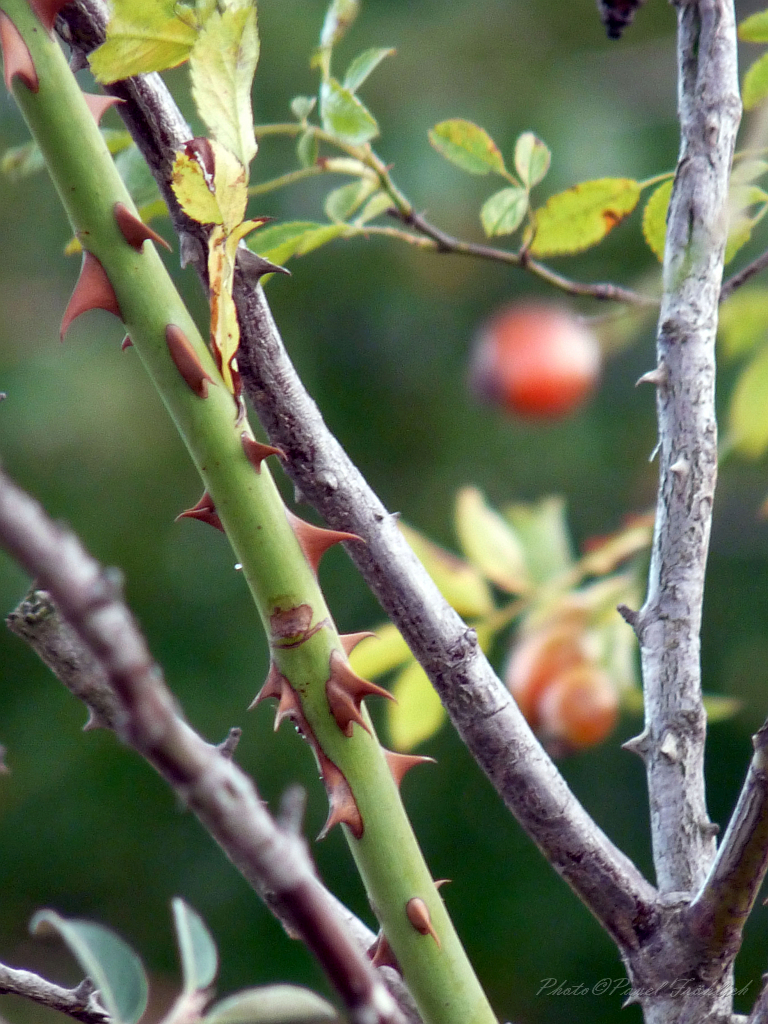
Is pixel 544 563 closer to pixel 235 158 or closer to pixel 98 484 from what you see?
pixel 235 158

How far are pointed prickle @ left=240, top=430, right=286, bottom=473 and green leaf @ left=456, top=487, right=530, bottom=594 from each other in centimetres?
47

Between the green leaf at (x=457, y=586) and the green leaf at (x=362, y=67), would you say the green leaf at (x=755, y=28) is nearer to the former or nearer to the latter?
the green leaf at (x=362, y=67)

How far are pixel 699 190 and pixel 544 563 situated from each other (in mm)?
447

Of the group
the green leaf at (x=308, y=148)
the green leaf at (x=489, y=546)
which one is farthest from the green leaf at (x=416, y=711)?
the green leaf at (x=308, y=148)

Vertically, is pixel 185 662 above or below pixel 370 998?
below

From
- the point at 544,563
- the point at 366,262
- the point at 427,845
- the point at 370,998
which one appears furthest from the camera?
the point at 366,262

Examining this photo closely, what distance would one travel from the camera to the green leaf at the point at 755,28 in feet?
1.19

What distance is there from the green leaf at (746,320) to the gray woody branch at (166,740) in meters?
0.54

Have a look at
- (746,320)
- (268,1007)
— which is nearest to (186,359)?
(268,1007)

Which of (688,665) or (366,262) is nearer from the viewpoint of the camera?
(688,665)

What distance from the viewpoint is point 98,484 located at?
1.54m

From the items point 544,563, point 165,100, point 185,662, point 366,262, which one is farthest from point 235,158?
point 366,262

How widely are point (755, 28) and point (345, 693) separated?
0.28 metres


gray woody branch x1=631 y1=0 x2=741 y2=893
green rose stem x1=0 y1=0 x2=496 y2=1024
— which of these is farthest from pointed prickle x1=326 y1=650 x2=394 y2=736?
gray woody branch x1=631 y1=0 x2=741 y2=893
